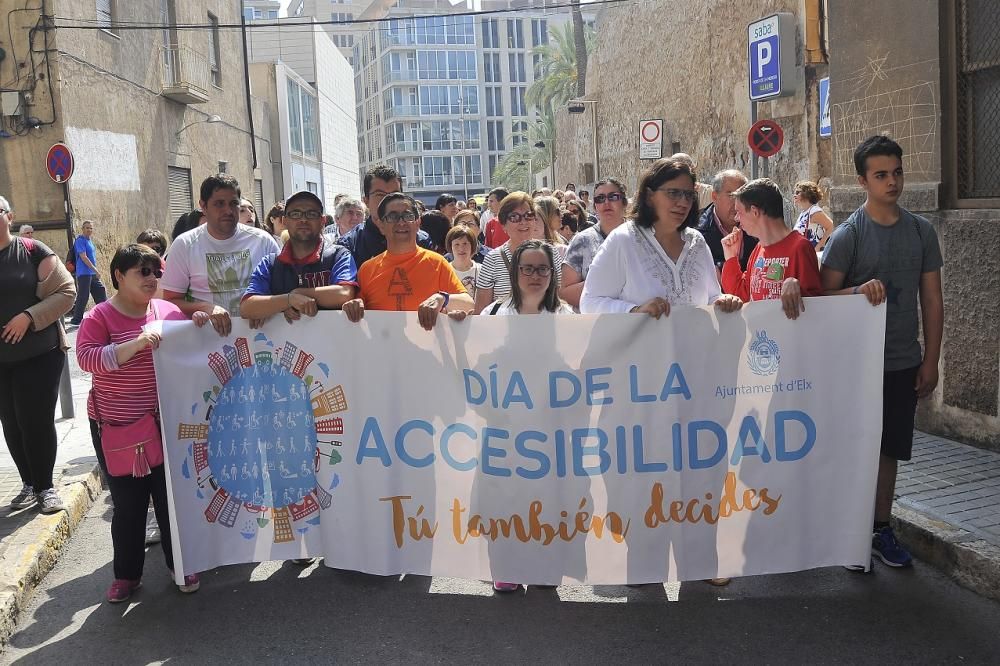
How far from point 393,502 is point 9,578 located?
1882 millimetres

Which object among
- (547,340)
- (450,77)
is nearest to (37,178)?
(547,340)

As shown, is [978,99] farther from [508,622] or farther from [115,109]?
[115,109]

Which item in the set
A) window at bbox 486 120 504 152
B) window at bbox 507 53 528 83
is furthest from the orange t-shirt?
window at bbox 507 53 528 83

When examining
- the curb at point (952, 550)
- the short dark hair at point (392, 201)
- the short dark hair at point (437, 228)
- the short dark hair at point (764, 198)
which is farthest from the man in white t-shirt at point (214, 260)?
the curb at point (952, 550)

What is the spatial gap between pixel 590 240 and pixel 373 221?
54.8 inches

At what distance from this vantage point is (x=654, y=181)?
4.34 m

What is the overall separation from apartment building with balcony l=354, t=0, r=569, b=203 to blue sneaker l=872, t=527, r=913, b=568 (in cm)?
10270

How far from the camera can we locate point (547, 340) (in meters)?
4.26

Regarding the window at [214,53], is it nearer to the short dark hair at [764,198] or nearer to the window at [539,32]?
the short dark hair at [764,198]

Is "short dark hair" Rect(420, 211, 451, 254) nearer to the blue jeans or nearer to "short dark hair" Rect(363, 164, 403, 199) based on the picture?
"short dark hair" Rect(363, 164, 403, 199)

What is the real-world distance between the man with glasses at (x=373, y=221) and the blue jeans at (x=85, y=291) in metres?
10.8

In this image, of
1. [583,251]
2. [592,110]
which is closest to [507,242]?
[583,251]

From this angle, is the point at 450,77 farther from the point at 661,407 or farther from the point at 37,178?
the point at 661,407

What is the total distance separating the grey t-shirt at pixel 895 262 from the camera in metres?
4.54
